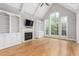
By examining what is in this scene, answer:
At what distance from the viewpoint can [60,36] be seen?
1088cm

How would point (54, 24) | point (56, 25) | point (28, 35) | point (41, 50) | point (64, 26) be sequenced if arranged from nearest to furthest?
point (41, 50), point (28, 35), point (64, 26), point (56, 25), point (54, 24)

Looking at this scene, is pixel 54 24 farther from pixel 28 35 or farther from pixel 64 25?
pixel 28 35

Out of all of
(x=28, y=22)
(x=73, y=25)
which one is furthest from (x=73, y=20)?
(x=28, y=22)

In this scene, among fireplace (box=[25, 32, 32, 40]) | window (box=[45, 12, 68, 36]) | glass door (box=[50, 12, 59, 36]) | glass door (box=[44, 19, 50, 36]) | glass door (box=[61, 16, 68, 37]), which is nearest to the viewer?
fireplace (box=[25, 32, 32, 40])

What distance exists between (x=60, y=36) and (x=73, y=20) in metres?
2.18

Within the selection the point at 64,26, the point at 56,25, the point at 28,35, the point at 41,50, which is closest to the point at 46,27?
the point at 56,25

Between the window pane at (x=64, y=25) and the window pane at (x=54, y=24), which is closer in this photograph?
the window pane at (x=64, y=25)

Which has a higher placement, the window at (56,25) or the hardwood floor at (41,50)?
the window at (56,25)

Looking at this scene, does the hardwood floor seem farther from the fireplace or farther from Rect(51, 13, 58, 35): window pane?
Rect(51, 13, 58, 35): window pane

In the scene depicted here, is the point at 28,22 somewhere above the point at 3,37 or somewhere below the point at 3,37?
above

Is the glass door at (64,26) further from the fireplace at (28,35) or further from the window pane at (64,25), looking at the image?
the fireplace at (28,35)

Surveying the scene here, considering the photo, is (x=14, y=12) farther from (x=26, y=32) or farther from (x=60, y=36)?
(x=60, y=36)

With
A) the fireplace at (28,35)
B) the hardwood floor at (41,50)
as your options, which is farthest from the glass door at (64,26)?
the hardwood floor at (41,50)

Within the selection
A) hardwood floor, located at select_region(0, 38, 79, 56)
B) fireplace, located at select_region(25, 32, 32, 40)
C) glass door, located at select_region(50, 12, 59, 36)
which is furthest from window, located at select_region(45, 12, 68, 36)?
hardwood floor, located at select_region(0, 38, 79, 56)
